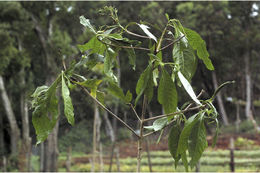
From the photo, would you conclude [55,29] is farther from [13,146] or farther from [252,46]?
[252,46]

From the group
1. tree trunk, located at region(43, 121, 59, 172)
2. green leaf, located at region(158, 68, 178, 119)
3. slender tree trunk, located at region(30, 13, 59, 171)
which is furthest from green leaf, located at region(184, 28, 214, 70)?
tree trunk, located at region(43, 121, 59, 172)

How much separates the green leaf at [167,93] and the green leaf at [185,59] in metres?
0.07

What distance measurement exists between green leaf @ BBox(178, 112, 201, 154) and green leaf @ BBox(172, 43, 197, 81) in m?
0.09

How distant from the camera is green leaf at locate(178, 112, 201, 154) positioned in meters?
0.65

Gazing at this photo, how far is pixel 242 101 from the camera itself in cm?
1083

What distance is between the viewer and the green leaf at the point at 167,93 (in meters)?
0.64

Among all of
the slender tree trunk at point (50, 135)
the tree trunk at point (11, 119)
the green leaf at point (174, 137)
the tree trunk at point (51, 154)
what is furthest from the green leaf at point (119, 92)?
the tree trunk at point (11, 119)

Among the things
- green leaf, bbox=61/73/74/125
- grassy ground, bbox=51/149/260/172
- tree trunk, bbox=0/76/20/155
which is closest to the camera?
green leaf, bbox=61/73/74/125

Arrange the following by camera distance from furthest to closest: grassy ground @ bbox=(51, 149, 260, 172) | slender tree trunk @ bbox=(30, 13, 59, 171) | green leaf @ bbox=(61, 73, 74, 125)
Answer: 1. slender tree trunk @ bbox=(30, 13, 59, 171)
2. grassy ground @ bbox=(51, 149, 260, 172)
3. green leaf @ bbox=(61, 73, 74, 125)

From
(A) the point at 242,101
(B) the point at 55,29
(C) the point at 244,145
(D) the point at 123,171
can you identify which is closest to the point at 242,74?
(A) the point at 242,101

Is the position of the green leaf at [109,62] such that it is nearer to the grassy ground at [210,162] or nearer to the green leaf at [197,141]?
the green leaf at [197,141]

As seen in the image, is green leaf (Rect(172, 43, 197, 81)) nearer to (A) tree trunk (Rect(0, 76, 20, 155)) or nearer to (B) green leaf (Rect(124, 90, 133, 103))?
(B) green leaf (Rect(124, 90, 133, 103))

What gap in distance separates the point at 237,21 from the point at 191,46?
904cm

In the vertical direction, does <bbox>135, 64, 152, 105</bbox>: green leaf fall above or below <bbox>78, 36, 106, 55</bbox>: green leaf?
below
